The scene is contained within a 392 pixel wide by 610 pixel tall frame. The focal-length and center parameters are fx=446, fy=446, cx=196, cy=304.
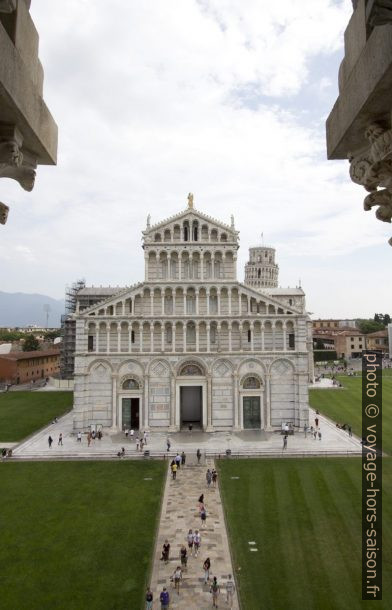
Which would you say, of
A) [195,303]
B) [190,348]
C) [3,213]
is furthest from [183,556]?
[195,303]

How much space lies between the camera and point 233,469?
27.6m

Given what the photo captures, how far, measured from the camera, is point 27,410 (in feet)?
155

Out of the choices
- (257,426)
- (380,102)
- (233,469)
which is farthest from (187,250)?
(380,102)

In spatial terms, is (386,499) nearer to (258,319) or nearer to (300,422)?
(300,422)

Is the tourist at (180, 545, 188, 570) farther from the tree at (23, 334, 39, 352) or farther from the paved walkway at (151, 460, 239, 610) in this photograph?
the tree at (23, 334, 39, 352)

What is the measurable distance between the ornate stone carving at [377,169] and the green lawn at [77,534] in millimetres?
13732

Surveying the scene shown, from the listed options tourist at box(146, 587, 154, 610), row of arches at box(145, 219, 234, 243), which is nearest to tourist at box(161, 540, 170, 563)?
tourist at box(146, 587, 154, 610)

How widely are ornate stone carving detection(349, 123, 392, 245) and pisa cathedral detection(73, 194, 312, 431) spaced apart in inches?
1273

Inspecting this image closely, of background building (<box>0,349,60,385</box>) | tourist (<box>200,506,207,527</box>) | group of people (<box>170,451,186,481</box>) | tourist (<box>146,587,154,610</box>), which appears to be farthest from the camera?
background building (<box>0,349,60,385</box>)

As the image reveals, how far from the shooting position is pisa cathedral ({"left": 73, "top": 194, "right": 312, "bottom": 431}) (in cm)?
3728

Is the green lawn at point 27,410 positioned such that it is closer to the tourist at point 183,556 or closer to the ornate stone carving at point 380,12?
the tourist at point 183,556

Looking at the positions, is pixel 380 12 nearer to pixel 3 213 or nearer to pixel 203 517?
pixel 3 213

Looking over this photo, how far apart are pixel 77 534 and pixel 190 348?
68.3ft

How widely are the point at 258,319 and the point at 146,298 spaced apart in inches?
385
